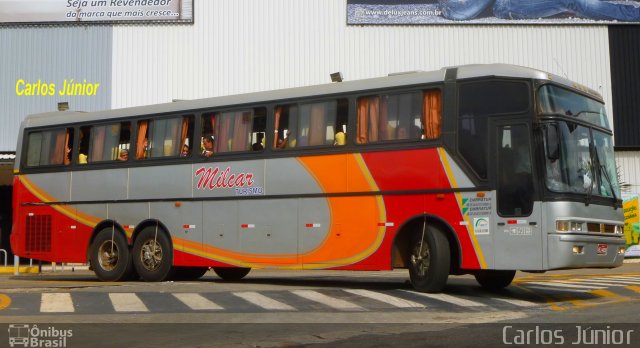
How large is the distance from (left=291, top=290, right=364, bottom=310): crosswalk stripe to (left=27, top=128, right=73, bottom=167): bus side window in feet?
27.5

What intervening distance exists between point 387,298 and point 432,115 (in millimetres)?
3357

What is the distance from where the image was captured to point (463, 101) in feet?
48.8

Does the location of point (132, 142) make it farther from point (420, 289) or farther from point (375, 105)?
point (420, 289)

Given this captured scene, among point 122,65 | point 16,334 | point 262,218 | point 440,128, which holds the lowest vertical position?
point 16,334

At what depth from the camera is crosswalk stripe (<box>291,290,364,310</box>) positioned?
13.2 m

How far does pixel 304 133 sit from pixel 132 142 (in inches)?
192

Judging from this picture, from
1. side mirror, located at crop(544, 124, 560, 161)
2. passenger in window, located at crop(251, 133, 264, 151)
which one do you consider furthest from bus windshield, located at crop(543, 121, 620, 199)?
passenger in window, located at crop(251, 133, 264, 151)

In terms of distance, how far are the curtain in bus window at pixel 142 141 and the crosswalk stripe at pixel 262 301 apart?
5906 mm

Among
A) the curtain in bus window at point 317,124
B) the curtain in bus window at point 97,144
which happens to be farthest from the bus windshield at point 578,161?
the curtain in bus window at point 97,144

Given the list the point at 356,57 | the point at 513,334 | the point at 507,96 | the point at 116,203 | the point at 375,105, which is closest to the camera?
the point at 513,334

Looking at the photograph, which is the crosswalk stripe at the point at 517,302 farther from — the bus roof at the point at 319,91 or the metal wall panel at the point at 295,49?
the metal wall panel at the point at 295,49

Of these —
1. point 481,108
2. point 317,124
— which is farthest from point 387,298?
point 317,124

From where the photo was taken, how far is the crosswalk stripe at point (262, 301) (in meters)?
13.0

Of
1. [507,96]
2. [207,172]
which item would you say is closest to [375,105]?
[507,96]
